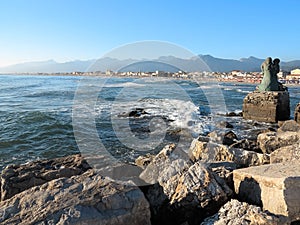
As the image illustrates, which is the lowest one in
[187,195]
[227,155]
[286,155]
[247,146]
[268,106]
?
[247,146]

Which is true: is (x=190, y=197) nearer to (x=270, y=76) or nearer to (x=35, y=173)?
(x=35, y=173)

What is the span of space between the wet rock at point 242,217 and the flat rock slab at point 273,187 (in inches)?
9.8

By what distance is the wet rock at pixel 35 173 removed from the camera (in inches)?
147

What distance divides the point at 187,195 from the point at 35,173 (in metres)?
2.36

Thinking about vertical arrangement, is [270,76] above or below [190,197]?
above

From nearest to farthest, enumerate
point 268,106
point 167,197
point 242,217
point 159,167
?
point 242,217 → point 167,197 → point 159,167 → point 268,106

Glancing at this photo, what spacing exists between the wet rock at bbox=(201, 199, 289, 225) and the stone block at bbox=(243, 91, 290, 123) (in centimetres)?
1180

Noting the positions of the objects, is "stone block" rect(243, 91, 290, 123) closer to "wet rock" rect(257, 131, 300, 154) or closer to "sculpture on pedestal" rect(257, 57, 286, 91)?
"sculpture on pedestal" rect(257, 57, 286, 91)

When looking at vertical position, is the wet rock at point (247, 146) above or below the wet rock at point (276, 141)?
below

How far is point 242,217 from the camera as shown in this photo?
101 inches

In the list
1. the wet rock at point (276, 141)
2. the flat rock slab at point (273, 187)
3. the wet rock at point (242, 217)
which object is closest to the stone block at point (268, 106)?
the wet rock at point (276, 141)

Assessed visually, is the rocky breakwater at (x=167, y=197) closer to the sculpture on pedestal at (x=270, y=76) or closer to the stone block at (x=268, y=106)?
the stone block at (x=268, y=106)

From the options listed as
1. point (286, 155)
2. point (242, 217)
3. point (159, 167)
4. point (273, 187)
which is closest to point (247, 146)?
point (286, 155)

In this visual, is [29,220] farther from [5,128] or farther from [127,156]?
[5,128]
